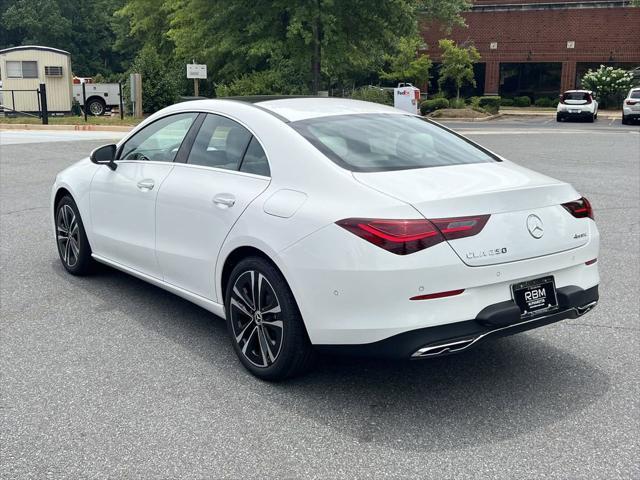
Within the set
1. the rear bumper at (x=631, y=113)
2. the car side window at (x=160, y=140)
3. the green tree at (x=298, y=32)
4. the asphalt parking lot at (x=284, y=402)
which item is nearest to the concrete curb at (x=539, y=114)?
the rear bumper at (x=631, y=113)

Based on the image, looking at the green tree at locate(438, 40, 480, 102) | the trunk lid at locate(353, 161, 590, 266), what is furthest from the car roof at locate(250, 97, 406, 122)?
the green tree at locate(438, 40, 480, 102)

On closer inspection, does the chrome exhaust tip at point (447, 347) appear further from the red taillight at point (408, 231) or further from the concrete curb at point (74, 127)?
the concrete curb at point (74, 127)

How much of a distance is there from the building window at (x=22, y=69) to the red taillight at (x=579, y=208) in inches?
1274

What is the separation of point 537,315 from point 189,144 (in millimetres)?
2578

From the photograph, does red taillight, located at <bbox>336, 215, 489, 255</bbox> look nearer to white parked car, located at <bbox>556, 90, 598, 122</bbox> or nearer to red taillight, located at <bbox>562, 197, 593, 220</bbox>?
red taillight, located at <bbox>562, 197, 593, 220</bbox>

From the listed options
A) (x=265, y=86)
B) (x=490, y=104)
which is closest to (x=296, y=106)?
(x=265, y=86)

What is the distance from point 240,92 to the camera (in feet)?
97.9

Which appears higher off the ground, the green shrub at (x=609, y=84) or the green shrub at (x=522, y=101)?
the green shrub at (x=609, y=84)

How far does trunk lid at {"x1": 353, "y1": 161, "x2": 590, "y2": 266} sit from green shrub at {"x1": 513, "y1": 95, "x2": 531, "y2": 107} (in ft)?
159

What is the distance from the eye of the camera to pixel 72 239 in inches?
249

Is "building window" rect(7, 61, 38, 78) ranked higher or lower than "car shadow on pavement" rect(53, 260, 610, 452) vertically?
higher

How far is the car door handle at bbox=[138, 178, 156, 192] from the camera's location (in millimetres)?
5082

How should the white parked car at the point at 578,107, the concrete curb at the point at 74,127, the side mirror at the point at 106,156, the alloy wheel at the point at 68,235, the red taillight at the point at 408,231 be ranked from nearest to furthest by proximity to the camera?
1. the red taillight at the point at 408,231
2. the side mirror at the point at 106,156
3. the alloy wheel at the point at 68,235
4. the concrete curb at the point at 74,127
5. the white parked car at the point at 578,107

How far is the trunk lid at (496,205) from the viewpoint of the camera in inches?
141
